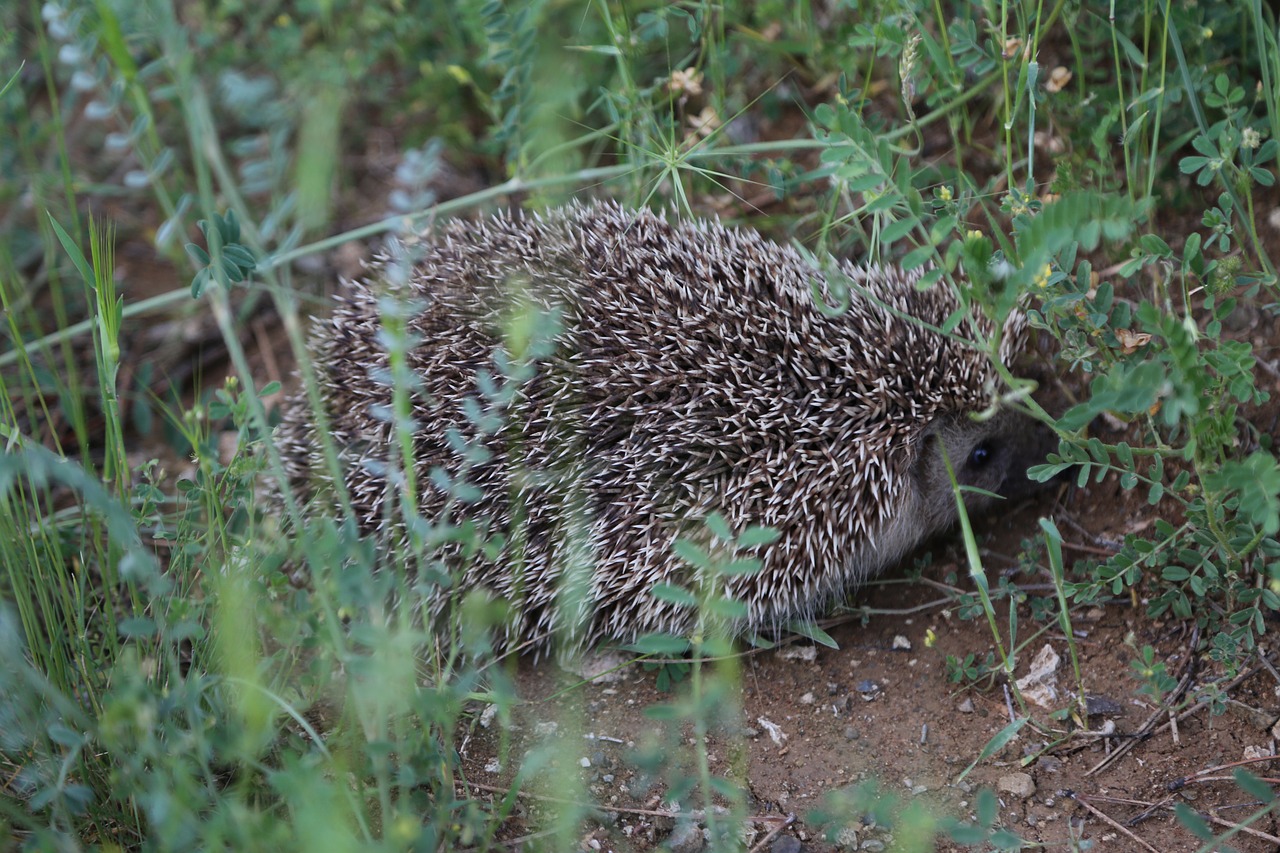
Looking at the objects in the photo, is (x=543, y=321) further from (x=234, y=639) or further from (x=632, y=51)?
(x=632, y=51)

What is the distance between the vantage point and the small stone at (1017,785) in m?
3.15

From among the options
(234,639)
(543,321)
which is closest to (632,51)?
(543,321)

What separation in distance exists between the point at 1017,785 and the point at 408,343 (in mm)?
2238

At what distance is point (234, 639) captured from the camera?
7.94 feet

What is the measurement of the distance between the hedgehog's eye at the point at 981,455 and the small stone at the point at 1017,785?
1.32 meters

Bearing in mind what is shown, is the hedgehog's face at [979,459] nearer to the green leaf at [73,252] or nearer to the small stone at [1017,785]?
the small stone at [1017,785]

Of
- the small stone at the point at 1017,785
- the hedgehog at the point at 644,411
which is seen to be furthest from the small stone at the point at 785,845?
the hedgehog at the point at 644,411

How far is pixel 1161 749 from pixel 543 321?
7.52ft

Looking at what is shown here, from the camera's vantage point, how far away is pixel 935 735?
3.42 meters

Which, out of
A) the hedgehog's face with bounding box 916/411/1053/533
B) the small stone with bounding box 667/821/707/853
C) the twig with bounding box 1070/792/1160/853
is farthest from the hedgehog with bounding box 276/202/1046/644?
the twig with bounding box 1070/792/1160/853

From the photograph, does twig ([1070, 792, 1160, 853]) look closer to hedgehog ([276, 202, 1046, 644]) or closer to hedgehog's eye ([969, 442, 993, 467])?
hedgehog ([276, 202, 1046, 644])

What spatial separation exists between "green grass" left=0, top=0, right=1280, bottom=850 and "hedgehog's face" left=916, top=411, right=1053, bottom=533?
0.73 feet

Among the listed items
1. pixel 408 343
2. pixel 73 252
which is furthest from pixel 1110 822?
pixel 73 252

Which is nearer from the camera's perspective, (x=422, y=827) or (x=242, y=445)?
(x=422, y=827)
